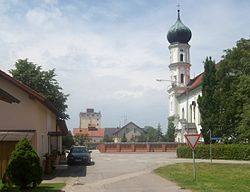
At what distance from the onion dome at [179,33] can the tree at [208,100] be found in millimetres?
33891

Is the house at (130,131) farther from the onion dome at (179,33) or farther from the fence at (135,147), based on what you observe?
the fence at (135,147)

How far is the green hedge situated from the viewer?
44.1m

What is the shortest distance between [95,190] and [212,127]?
131 ft

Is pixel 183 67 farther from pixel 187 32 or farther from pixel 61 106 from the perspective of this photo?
pixel 61 106

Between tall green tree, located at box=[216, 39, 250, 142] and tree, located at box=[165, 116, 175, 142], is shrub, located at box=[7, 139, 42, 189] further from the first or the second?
tree, located at box=[165, 116, 175, 142]

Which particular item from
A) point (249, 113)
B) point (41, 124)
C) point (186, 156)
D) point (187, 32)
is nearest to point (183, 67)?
point (187, 32)

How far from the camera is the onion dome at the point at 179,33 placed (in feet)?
299

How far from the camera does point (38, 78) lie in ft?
151

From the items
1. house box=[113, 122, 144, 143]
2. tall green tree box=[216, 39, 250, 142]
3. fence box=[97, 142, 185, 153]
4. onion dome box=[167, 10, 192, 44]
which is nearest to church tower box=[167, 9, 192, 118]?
onion dome box=[167, 10, 192, 44]

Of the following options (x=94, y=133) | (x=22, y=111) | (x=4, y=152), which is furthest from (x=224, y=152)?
(x=94, y=133)

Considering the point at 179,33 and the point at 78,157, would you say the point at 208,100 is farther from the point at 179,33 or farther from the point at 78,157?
the point at 179,33

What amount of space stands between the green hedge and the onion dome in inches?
1811

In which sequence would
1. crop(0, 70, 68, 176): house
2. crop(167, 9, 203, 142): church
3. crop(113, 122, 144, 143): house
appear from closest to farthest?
crop(0, 70, 68, 176): house → crop(167, 9, 203, 142): church → crop(113, 122, 144, 143): house

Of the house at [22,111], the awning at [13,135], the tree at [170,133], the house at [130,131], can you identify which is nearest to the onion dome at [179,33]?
the tree at [170,133]
